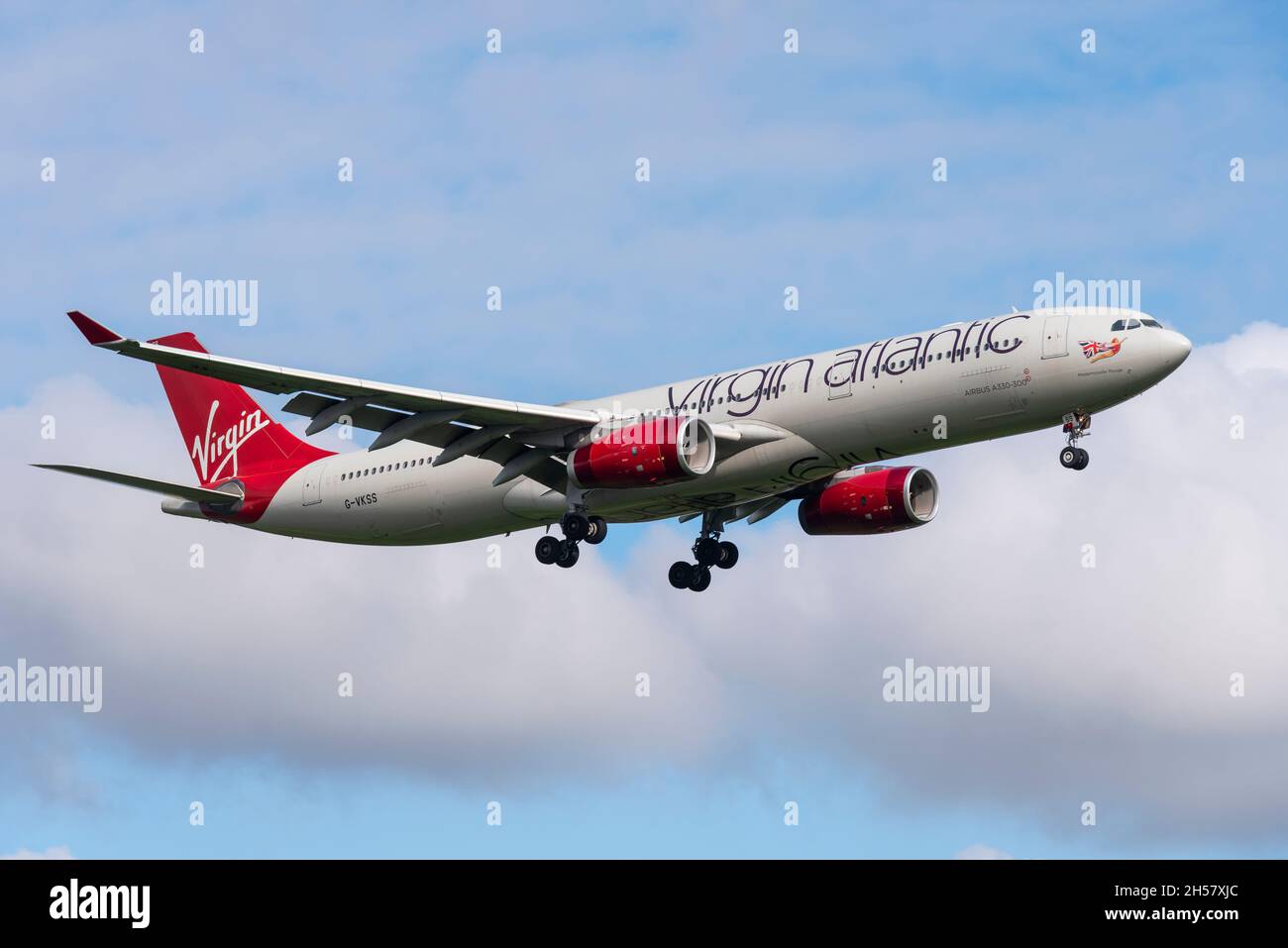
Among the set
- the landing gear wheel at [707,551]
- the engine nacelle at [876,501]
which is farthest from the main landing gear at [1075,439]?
the landing gear wheel at [707,551]

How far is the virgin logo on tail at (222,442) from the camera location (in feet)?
197

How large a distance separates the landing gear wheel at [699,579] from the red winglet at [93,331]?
67.4ft

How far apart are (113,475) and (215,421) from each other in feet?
34.1

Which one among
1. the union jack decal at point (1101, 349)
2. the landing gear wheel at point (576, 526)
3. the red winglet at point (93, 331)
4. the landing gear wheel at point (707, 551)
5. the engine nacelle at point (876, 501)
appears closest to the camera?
the red winglet at point (93, 331)

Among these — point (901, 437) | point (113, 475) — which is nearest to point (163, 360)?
point (113, 475)

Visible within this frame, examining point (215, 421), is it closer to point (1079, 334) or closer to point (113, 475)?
point (113, 475)

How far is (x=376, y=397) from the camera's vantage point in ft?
A: 156

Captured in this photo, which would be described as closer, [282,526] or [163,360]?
[163,360]

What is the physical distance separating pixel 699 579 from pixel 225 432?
53.1ft

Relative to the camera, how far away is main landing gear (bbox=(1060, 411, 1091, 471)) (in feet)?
151

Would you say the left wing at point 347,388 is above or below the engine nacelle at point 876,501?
above

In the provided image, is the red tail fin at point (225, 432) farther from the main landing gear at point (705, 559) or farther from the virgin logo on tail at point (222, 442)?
the main landing gear at point (705, 559)

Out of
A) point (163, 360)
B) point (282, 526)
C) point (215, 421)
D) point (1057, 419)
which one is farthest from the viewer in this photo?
point (215, 421)

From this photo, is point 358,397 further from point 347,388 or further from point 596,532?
point 596,532
